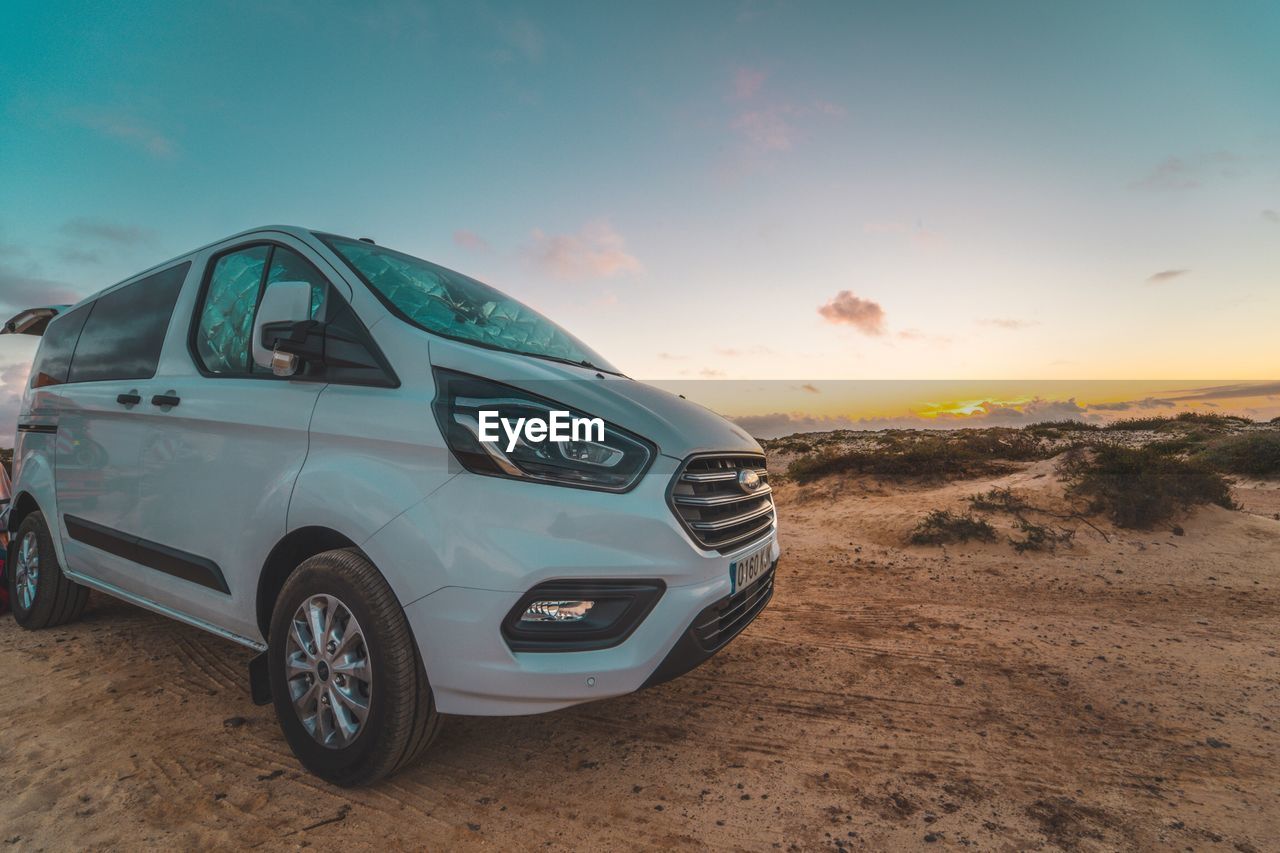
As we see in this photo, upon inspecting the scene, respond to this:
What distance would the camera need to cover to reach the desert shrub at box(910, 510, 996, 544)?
645 cm

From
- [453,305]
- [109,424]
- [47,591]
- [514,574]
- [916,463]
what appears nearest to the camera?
[514,574]

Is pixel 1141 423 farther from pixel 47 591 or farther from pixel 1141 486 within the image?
pixel 47 591

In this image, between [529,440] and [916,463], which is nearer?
[529,440]

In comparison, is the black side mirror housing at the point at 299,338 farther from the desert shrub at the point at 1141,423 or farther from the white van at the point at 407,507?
the desert shrub at the point at 1141,423

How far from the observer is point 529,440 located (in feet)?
6.56

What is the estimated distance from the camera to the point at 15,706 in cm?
297

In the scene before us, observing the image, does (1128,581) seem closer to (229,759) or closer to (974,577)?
(974,577)

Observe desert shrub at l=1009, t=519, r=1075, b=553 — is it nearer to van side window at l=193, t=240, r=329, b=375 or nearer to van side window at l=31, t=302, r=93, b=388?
van side window at l=193, t=240, r=329, b=375

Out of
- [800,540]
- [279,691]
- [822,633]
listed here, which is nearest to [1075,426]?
[800,540]

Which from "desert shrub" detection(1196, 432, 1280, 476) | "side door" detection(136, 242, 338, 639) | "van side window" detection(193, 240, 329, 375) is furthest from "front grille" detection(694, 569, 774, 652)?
"desert shrub" detection(1196, 432, 1280, 476)

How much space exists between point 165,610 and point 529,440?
241cm

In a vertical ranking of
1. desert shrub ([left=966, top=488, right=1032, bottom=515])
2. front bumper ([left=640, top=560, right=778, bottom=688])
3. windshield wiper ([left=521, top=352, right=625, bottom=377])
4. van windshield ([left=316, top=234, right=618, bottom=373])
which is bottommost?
desert shrub ([left=966, top=488, right=1032, bottom=515])

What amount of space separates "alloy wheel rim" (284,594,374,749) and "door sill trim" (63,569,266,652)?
0.37m

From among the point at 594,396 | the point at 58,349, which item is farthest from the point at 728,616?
the point at 58,349
